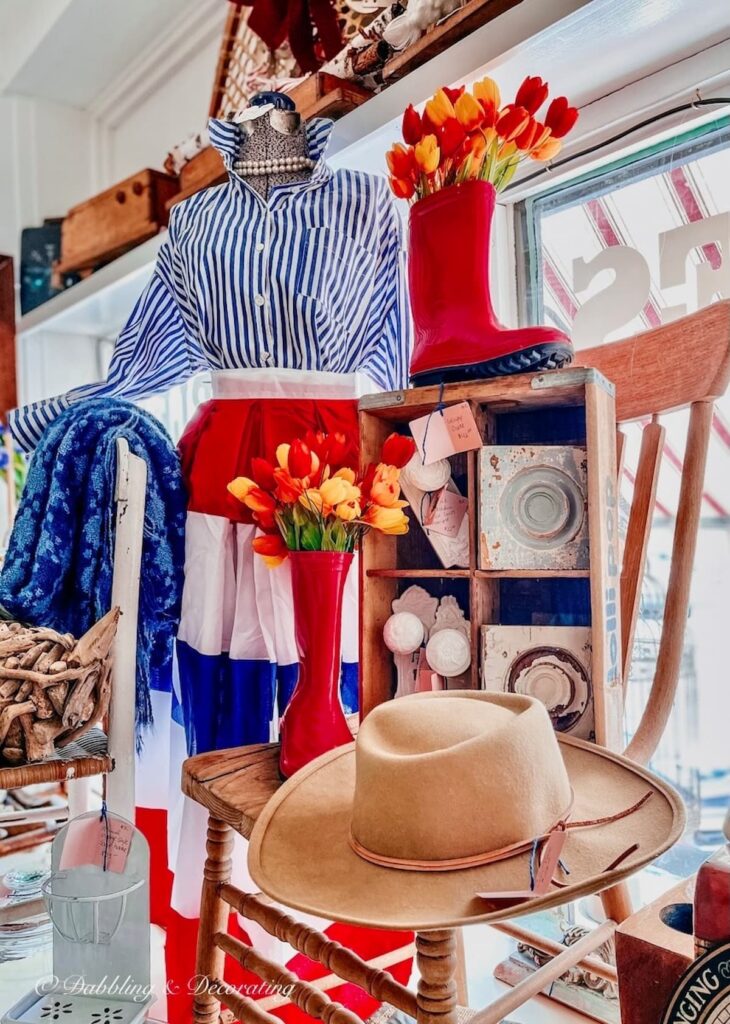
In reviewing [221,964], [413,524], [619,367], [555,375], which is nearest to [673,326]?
[619,367]

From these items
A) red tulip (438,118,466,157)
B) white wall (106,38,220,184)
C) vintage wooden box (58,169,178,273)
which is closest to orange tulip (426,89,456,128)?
red tulip (438,118,466,157)

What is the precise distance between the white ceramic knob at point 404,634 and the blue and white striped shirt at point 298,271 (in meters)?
0.45

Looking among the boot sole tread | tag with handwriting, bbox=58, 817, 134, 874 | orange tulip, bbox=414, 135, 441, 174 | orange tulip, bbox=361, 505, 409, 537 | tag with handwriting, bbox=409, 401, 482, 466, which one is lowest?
tag with handwriting, bbox=58, 817, 134, 874

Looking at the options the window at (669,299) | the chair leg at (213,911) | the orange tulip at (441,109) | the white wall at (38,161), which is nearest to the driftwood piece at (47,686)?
the chair leg at (213,911)

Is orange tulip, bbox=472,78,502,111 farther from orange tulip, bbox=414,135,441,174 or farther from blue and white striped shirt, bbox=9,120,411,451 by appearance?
blue and white striped shirt, bbox=9,120,411,451

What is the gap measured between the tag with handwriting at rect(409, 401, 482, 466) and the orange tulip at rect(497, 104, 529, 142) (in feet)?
1.08

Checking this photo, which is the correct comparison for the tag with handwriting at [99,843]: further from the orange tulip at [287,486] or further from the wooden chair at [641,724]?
the orange tulip at [287,486]

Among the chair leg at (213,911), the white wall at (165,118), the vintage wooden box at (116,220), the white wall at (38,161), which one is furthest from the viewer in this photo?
the white wall at (38,161)

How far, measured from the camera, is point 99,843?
1.17m

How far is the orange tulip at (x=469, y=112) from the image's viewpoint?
97 cm

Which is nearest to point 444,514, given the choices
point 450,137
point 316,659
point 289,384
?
point 316,659

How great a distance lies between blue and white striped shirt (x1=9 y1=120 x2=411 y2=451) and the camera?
1319mm

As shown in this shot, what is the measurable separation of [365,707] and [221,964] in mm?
379

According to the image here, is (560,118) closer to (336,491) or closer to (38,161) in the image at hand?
(336,491)
